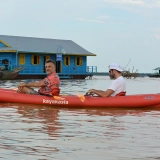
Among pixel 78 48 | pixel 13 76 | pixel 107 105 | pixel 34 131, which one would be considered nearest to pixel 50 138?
pixel 34 131

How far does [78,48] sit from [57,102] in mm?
33404

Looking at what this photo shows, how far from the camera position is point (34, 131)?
647 cm

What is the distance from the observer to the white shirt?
32.8ft

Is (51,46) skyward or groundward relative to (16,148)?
skyward

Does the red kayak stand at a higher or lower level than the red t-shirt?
lower

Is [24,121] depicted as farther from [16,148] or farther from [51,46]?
[51,46]

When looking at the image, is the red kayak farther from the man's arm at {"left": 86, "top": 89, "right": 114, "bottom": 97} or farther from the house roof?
the house roof

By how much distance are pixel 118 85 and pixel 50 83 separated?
1629 mm

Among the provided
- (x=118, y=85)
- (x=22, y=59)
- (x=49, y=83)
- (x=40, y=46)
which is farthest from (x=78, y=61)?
(x=118, y=85)

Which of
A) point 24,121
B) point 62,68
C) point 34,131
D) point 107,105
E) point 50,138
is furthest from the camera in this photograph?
point 62,68

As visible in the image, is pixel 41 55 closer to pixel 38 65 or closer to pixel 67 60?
pixel 38 65

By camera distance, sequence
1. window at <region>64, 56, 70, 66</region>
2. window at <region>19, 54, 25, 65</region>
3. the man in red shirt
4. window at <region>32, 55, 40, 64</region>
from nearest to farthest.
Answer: the man in red shirt, window at <region>19, 54, 25, 65</region>, window at <region>32, 55, 40, 64</region>, window at <region>64, 56, 70, 66</region>

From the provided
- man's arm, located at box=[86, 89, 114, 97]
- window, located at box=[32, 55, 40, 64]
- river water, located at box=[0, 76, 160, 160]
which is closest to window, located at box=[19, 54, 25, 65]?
window, located at box=[32, 55, 40, 64]

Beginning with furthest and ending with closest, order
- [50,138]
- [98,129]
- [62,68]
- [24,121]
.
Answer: [62,68], [24,121], [98,129], [50,138]
